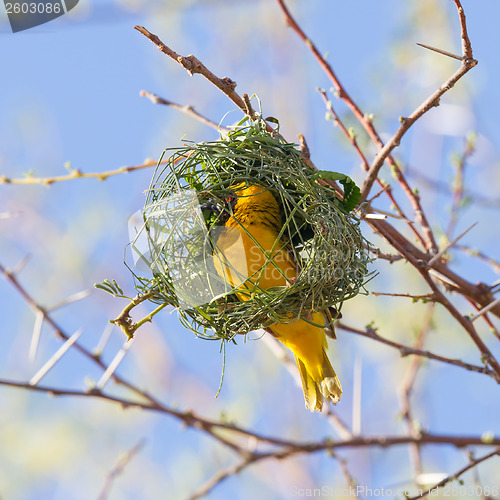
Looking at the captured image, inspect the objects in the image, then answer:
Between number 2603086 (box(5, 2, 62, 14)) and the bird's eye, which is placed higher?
number 2603086 (box(5, 2, 62, 14))

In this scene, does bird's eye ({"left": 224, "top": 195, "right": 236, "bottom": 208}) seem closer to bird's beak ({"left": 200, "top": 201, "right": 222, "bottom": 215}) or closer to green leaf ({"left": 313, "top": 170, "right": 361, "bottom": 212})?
bird's beak ({"left": 200, "top": 201, "right": 222, "bottom": 215})

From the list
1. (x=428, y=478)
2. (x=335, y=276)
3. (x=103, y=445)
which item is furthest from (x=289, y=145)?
(x=103, y=445)

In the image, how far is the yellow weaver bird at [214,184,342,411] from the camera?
213 centimetres

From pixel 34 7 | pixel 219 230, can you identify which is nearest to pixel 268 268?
pixel 219 230

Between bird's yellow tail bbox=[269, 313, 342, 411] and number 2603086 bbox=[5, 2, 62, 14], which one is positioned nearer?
bird's yellow tail bbox=[269, 313, 342, 411]

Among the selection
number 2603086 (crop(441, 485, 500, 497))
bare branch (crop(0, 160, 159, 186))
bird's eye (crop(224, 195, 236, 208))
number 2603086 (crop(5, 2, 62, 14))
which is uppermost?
number 2603086 (crop(5, 2, 62, 14))

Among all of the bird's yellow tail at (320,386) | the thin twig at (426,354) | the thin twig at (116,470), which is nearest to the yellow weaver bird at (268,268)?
the bird's yellow tail at (320,386)

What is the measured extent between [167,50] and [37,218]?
20.9ft

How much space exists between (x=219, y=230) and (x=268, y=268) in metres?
0.23

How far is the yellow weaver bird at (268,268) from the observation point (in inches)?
83.7

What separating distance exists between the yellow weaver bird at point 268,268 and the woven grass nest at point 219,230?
0.05m

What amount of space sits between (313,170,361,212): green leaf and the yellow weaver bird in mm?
232

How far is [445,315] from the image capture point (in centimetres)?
622

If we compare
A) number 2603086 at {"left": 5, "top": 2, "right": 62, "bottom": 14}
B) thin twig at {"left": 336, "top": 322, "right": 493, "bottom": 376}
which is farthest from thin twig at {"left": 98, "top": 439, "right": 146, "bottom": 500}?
number 2603086 at {"left": 5, "top": 2, "right": 62, "bottom": 14}
